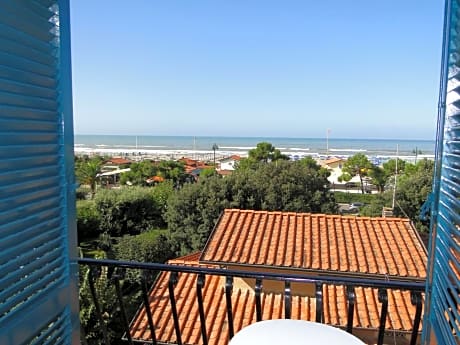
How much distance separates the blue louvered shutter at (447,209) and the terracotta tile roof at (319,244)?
13.5 ft

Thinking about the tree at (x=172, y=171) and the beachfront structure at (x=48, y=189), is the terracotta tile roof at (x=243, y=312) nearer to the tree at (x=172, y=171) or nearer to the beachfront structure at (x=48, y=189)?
the beachfront structure at (x=48, y=189)

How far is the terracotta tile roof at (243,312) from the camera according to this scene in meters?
4.46

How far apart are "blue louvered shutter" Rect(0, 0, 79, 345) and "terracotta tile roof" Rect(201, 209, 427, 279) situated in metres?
4.23

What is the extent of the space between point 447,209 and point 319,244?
4.88 m

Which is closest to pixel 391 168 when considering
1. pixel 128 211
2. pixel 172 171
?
pixel 172 171

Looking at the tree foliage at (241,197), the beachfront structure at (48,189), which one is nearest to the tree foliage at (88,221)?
the tree foliage at (241,197)

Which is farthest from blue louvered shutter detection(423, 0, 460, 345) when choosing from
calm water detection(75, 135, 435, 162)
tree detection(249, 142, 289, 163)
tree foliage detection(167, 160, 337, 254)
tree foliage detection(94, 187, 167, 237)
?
calm water detection(75, 135, 435, 162)

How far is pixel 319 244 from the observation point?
5.83 meters

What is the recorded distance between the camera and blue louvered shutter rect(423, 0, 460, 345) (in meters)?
1.02

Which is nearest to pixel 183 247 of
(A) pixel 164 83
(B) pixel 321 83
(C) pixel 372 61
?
(C) pixel 372 61

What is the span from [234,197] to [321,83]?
14196mm

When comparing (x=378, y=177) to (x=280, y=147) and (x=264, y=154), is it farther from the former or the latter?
(x=280, y=147)

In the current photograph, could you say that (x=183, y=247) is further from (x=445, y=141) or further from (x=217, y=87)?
(x=217, y=87)

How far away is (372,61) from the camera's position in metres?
14.4
